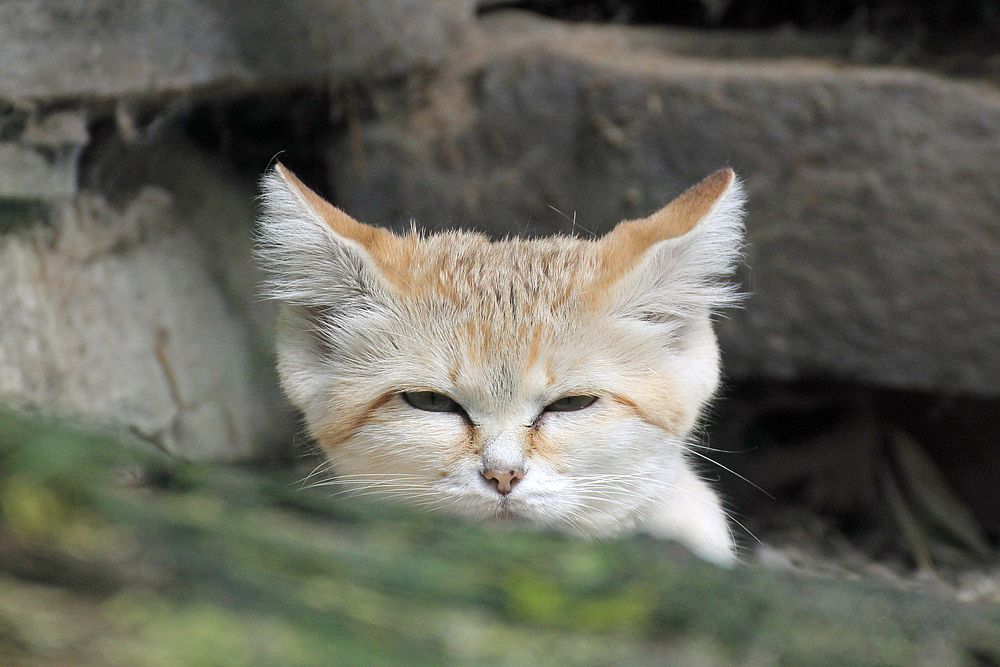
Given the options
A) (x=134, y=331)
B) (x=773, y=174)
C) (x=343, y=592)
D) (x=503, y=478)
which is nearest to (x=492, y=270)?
(x=503, y=478)

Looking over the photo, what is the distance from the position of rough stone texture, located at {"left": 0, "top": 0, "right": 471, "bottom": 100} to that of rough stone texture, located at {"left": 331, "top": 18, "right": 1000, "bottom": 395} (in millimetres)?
353

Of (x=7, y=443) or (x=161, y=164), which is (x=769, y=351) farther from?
(x=7, y=443)

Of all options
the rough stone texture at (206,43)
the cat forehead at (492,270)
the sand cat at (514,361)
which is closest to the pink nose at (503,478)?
the sand cat at (514,361)

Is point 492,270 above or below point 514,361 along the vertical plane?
above

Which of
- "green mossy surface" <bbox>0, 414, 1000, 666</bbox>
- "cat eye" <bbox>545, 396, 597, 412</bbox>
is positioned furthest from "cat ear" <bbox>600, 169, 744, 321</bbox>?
"green mossy surface" <bbox>0, 414, 1000, 666</bbox>

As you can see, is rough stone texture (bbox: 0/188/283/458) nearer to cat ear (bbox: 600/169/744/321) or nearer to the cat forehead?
the cat forehead

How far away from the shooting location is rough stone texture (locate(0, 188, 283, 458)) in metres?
3.35

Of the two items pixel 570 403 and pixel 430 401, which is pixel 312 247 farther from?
pixel 570 403

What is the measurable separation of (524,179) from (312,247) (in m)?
2.23

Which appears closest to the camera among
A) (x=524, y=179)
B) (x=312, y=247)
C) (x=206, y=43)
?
(x=312, y=247)

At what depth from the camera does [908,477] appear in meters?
5.06

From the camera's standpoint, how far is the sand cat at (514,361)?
82.3 inches

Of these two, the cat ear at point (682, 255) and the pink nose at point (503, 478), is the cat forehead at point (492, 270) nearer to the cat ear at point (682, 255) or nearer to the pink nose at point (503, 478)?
the cat ear at point (682, 255)

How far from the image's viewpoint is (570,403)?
2199 millimetres
